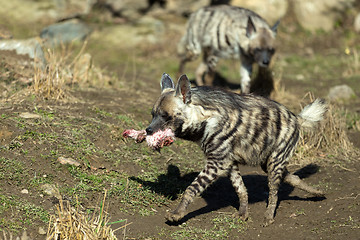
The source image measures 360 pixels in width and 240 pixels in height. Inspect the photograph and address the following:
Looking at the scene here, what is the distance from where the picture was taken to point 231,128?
19.9 ft

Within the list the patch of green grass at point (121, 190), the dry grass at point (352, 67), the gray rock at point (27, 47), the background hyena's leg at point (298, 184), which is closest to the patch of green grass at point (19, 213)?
the patch of green grass at point (121, 190)

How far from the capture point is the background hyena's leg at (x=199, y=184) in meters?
5.81

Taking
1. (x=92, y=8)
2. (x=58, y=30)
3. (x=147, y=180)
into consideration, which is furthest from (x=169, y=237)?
(x=92, y=8)

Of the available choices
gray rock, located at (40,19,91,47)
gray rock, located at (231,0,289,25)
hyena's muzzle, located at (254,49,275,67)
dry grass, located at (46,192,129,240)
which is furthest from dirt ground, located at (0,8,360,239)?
gray rock, located at (231,0,289,25)

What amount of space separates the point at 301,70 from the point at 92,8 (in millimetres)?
6892

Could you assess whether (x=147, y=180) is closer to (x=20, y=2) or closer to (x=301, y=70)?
(x=301, y=70)

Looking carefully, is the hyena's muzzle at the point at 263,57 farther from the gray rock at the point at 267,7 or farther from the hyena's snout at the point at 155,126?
the gray rock at the point at 267,7

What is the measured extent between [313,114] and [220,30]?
15.8 feet

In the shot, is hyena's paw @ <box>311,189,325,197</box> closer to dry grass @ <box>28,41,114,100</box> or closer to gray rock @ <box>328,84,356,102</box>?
dry grass @ <box>28,41,114,100</box>

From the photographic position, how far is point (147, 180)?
22.7ft

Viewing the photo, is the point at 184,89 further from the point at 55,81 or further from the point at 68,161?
the point at 55,81

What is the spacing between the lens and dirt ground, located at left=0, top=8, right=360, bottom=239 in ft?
19.0

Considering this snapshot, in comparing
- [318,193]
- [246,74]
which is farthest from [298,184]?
[246,74]

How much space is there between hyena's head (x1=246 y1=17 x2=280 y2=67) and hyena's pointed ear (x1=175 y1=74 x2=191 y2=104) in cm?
505
